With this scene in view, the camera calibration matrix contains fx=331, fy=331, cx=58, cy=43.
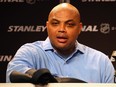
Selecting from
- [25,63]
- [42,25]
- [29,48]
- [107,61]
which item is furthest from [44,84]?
[42,25]

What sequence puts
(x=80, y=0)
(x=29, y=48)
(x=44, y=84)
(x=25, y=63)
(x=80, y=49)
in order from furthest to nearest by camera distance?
1. (x=80, y=0)
2. (x=80, y=49)
3. (x=29, y=48)
4. (x=25, y=63)
5. (x=44, y=84)

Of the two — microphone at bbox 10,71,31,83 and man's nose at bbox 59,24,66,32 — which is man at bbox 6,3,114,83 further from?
microphone at bbox 10,71,31,83

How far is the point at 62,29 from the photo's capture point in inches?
67.7

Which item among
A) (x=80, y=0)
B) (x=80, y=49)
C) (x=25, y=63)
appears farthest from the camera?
(x=80, y=0)

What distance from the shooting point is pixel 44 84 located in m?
0.72

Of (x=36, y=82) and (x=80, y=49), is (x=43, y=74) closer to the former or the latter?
(x=36, y=82)

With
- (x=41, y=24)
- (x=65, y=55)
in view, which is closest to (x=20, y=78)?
(x=65, y=55)

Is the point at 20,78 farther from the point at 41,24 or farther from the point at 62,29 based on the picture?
the point at 41,24

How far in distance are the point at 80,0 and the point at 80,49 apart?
1.19 m

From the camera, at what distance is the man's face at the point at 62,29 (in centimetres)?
172

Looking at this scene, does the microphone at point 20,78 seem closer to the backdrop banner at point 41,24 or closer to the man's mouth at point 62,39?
the man's mouth at point 62,39

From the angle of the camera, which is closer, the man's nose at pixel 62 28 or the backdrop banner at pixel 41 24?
the man's nose at pixel 62 28

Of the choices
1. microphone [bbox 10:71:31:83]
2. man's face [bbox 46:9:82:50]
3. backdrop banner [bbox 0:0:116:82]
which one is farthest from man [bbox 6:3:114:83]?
backdrop banner [bbox 0:0:116:82]

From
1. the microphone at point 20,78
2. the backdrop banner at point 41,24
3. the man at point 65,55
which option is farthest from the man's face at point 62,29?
the backdrop banner at point 41,24
